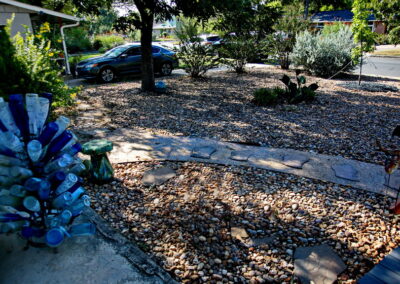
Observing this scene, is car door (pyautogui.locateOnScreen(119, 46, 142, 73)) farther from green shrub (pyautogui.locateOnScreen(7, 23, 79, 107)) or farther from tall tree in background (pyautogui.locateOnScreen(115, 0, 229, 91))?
green shrub (pyautogui.locateOnScreen(7, 23, 79, 107))

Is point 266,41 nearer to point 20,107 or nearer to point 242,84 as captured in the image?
point 242,84

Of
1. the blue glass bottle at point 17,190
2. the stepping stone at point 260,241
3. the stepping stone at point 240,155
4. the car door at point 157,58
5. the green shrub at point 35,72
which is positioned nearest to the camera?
the blue glass bottle at point 17,190

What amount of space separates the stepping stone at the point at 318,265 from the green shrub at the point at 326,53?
10.4 m

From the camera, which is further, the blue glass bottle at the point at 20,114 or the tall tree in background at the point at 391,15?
the tall tree in background at the point at 391,15

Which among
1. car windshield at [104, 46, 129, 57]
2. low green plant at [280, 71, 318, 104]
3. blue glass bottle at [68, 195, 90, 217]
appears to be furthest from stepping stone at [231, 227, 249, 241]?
car windshield at [104, 46, 129, 57]

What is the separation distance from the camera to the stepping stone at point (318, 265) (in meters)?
2.44

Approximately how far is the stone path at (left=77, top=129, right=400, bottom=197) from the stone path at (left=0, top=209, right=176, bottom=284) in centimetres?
204

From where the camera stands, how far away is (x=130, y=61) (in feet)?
40.8

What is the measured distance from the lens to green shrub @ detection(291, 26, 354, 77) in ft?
37.9

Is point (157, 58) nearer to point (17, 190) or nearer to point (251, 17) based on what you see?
point (251, 17)

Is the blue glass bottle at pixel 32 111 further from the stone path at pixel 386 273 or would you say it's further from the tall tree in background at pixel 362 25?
the tall tree in background at pixel 362 25

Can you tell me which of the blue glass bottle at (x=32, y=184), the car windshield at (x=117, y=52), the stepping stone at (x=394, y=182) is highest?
the car windshield at (x=117, y=52)

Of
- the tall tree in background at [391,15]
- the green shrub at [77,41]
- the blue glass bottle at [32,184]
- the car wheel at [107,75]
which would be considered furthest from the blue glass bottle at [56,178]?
the tall tree in background at [391,15]

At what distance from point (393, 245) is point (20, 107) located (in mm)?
3445
